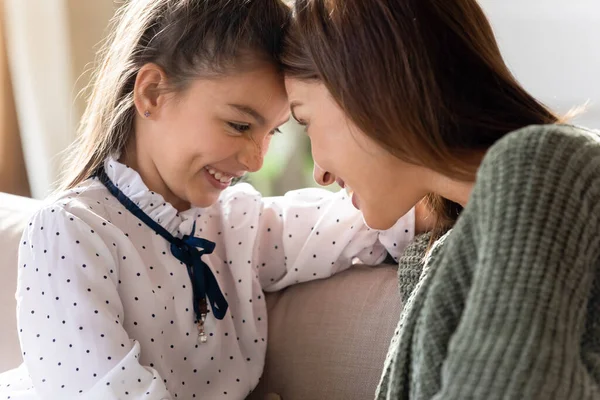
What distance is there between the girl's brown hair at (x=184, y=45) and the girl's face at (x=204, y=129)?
0.02 metres

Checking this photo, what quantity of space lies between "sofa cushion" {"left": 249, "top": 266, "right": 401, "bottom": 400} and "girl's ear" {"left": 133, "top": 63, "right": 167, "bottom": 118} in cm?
42

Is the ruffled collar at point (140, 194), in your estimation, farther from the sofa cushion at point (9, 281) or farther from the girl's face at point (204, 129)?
the sofa cushion at point (9, 281)

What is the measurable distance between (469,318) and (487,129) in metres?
0.31

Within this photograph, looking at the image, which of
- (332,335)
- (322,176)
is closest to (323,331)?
(332,335)

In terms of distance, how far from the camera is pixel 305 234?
51.6 inches

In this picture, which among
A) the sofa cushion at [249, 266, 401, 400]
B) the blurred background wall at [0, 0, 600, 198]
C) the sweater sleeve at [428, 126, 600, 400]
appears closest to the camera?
the sweater sleeve at [428, 126, 600, 400]

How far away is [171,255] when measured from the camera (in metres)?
1.18

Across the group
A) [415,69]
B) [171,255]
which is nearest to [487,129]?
[415,69]

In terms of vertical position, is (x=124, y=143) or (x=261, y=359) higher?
(x=124, y=143)

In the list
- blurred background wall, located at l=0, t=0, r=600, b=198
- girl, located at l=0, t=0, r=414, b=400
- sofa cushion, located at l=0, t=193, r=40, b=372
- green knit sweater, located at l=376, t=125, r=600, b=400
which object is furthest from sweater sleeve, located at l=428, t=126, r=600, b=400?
blurred background wall, located at l=0, t=0, r=600, b=198

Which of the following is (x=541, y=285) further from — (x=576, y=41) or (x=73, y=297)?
(x=576, y=41)

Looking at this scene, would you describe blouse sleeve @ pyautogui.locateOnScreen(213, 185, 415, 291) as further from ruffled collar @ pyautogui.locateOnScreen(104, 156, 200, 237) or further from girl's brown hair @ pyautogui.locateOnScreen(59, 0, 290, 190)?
girl's brown hair @ pyautogui.locateOnScreen(59, 0, 290, 190)

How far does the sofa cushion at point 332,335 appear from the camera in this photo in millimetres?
1220

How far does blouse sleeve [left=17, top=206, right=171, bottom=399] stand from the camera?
→ 986mm
